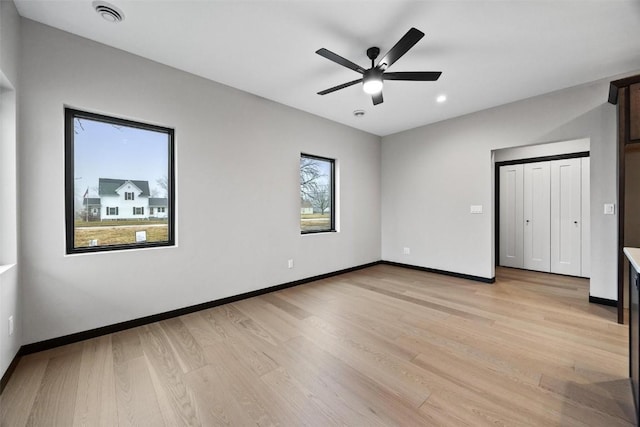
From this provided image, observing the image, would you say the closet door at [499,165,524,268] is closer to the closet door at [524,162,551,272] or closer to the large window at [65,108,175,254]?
the closet door at [524,162,551,272]

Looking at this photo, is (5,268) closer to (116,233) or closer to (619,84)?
(116,233)

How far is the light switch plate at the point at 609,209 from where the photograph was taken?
2987 millimetres

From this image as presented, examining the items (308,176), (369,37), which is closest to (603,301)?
(369,37)

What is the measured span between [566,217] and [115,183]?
6.64 metres

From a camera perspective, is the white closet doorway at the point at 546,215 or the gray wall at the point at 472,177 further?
the white closet doorway at the point at 546,215

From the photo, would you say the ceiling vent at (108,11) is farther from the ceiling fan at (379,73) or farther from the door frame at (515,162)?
the door frame at (515,162)

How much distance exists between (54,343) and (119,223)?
1.11 meters

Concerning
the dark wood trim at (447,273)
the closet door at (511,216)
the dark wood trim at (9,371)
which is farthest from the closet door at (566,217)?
the dark wood trim at (9,371)

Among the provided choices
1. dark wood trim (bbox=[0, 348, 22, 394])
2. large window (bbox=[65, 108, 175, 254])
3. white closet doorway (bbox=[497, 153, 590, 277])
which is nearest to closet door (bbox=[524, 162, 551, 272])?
white closet doorway (bbox=[497, 153, 590, 277])

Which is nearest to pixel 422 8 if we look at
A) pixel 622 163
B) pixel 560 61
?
pixel 560 61

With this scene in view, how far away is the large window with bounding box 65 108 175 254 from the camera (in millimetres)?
Result: 2348

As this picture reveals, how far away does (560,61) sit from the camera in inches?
106

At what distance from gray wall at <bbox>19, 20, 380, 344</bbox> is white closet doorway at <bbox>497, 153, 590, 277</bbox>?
3.37m

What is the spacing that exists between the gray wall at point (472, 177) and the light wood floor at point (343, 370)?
1.15m
